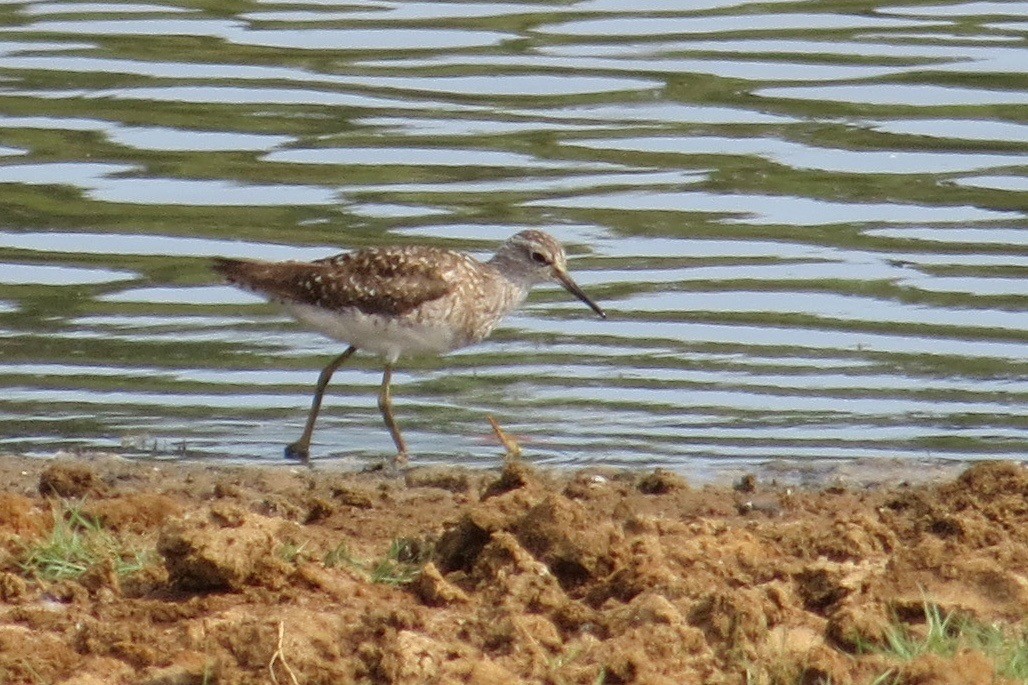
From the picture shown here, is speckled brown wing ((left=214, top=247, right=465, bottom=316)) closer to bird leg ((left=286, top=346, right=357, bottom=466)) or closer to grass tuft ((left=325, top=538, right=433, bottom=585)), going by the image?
bird leg ((left=286, top=346, right=357, bottom=466))

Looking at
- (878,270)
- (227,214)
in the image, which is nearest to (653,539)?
(878,270)

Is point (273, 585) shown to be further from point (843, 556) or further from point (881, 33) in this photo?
point (881, 33)

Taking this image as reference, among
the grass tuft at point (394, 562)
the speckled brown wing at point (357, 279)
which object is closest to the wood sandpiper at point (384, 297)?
the speckled brown wing at point (357, 279)

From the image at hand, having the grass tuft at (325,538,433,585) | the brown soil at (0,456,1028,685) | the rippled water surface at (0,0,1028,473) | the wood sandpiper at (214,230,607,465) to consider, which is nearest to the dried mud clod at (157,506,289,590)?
the brown soil at (0,456,1028,685)

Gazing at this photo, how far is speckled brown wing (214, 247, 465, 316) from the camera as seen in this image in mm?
10242

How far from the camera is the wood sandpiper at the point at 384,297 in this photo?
33.6ft

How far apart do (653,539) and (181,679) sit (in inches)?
62.0

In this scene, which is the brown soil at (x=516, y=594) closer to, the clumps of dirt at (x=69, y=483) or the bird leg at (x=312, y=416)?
the clumps of dirt at (x=69, y=483)

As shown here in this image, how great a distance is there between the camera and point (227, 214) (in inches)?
502

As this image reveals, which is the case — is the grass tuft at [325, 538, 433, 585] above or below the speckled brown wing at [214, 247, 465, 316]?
above

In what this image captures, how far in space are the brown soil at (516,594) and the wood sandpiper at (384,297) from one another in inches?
95.8

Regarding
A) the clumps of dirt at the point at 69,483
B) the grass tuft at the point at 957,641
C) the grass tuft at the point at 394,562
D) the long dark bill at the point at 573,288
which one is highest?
the grass tuft at the point at 957,641

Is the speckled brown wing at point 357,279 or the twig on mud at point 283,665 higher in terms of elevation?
the twig on mud at point 283,665

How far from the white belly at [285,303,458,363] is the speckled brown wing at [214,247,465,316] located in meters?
0.04
